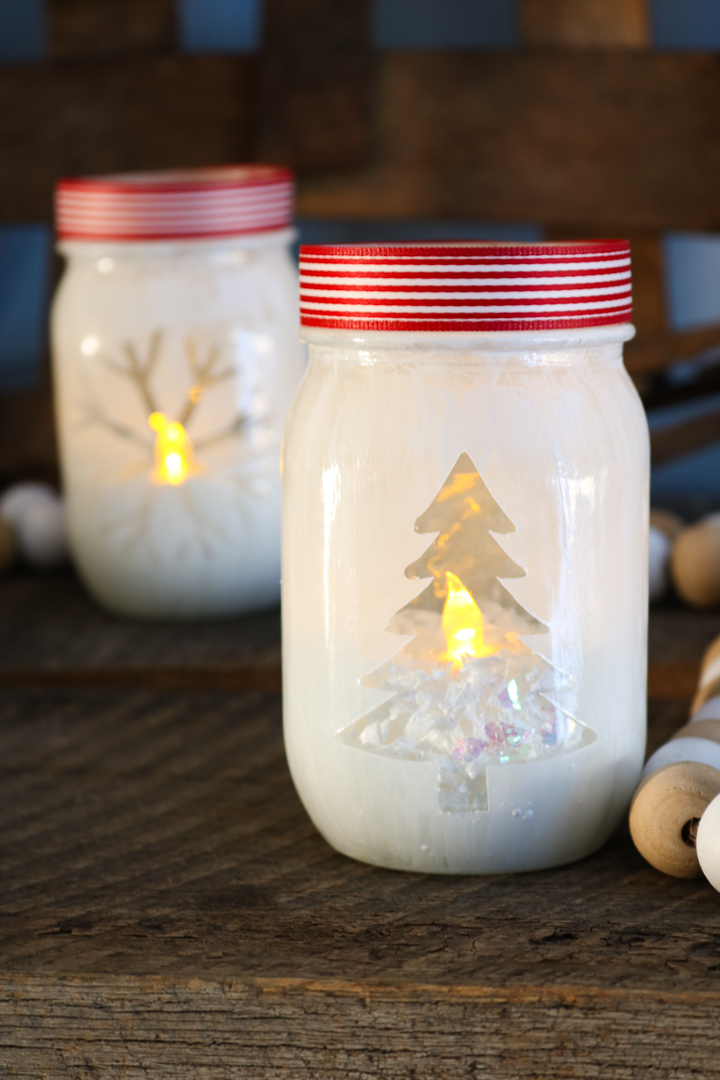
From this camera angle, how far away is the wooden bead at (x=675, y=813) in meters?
0.49

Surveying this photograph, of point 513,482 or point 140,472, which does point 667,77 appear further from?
point 513,482

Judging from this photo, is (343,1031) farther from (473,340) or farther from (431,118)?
(431,118)

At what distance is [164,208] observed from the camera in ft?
2.64

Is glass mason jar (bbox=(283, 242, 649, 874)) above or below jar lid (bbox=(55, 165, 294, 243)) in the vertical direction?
below

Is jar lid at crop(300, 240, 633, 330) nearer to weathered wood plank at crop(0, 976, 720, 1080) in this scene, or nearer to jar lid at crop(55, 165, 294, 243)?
weathered wood plank at crop(0, 976, 720, 1080)

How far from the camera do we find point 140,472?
84cm

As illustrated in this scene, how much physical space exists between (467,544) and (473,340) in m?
0.08

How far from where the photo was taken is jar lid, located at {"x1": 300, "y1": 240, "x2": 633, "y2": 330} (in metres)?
0.46

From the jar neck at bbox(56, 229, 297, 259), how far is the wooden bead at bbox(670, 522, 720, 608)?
1.11 ft

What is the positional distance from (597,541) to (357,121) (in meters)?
0.75

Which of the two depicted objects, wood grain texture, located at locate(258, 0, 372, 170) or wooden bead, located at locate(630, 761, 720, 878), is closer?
wooden bead, located at locate(630, 761, 720, 878)

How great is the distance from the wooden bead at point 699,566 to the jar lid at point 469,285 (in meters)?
0.39

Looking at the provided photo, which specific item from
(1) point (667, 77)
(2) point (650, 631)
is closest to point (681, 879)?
(2) point (650, 631)

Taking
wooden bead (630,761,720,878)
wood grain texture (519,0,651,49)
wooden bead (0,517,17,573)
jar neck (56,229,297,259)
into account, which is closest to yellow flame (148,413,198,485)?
jar neck (56,229,297,259)
